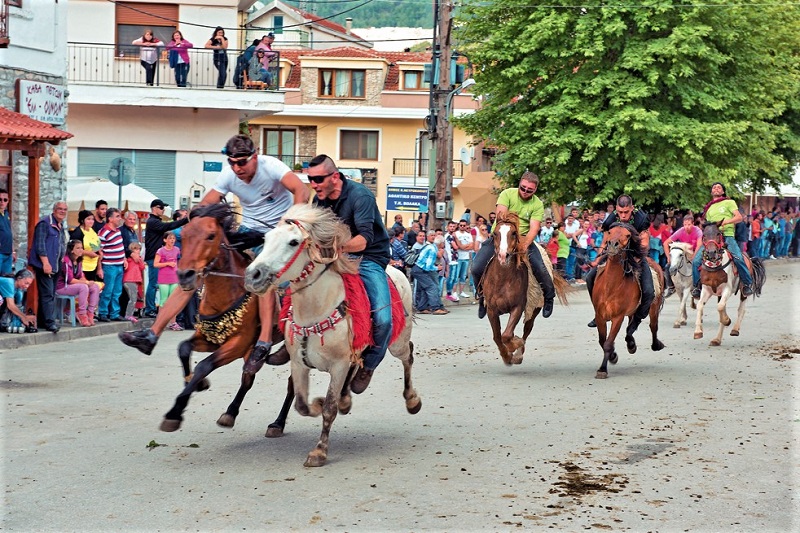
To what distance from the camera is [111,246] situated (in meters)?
19.6

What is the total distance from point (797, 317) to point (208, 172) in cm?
1694

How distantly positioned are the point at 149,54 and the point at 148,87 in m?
0.87

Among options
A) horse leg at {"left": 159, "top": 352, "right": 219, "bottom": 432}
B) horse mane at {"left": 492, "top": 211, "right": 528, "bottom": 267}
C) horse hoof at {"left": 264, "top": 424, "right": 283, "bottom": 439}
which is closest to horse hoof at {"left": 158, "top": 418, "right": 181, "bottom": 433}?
horse leg at {"left": 159, "top": 352, "right": 219, "bottom": 432}

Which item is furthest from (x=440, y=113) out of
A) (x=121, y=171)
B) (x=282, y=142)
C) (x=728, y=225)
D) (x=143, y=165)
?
(x=282, y=142)

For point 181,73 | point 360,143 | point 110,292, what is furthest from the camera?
point 360,143

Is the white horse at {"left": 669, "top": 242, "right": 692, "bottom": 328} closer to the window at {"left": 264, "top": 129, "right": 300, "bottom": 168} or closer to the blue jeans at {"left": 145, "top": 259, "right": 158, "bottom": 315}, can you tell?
the blue jeans at {"left": 145, "top": 259, "right": 158, "bottom": 315}

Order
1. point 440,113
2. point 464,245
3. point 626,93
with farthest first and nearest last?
point 626,93, point 440,113, point 464,245

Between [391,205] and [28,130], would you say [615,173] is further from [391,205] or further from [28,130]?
[28,130]

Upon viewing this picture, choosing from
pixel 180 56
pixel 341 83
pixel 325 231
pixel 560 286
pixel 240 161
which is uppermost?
pixel 341 83

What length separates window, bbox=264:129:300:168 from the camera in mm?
65188

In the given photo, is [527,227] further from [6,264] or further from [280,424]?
[6,264]

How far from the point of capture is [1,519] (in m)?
A: 7.07

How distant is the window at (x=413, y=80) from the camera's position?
64812mm

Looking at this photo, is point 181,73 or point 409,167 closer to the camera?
point 181,73
